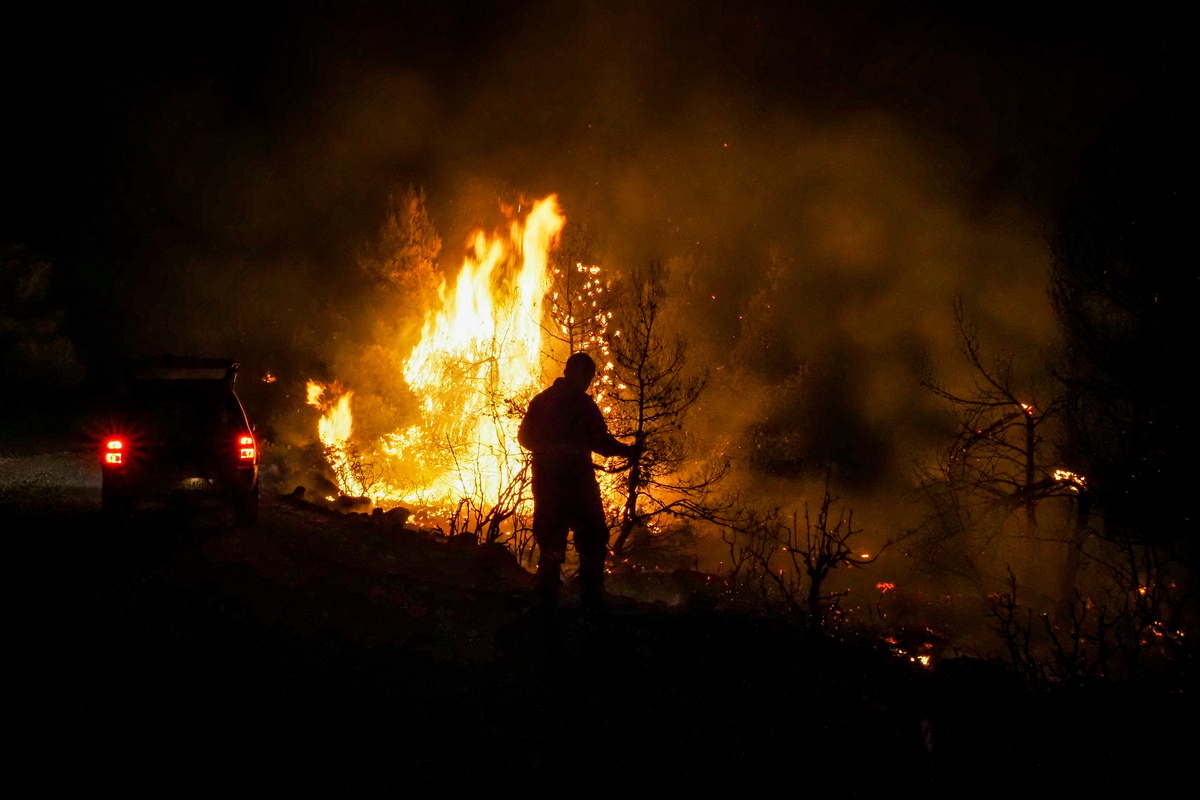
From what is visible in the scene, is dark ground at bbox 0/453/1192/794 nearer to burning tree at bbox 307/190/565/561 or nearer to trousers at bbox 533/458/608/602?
trousers at bbox 533/458/608/602

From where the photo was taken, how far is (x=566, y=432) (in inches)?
214

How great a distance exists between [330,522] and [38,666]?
239 inches

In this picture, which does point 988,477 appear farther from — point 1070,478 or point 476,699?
point 476,699

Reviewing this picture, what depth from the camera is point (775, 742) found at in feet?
11.7

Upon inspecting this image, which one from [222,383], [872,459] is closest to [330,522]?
[222,383]

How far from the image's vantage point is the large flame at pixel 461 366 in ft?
48.9

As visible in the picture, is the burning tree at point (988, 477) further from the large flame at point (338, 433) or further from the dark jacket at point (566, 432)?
the large flame at point (338, 433)

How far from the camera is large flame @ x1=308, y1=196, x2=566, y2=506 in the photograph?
587 inches

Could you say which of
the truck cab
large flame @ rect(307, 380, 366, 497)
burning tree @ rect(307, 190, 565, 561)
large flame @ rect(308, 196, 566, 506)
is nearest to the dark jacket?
the truck cab

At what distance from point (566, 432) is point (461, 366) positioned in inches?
422

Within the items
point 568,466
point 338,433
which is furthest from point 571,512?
point 338,433

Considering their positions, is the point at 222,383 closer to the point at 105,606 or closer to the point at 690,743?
the point at 105,606

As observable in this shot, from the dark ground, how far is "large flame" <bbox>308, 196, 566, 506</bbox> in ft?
31.5

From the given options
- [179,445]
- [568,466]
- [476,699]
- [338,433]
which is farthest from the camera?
[338,433]
